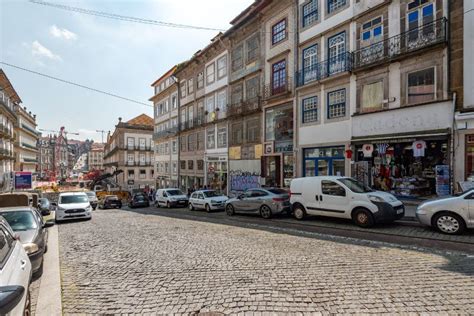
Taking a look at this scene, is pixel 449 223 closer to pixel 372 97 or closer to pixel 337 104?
pixel 372 97

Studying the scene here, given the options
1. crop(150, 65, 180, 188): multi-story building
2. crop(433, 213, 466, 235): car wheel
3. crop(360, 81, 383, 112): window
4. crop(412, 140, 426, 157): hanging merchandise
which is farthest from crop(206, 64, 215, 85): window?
crop(433, 213, 466, 235): car wheel

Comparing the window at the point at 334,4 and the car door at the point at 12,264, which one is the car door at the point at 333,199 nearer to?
the car door at the point at 12,264

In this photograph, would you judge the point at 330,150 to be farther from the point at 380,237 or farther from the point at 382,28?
the point at 380,237

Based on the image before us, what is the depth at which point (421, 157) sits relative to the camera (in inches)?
519

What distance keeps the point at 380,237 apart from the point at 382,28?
452 inches

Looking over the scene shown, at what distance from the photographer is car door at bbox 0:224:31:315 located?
2.90 metres

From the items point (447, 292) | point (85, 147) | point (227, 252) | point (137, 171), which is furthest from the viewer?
point (85, 147)

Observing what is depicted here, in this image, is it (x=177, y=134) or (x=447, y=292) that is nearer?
(x=447, y=292)

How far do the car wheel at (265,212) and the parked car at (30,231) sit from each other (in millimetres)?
8482

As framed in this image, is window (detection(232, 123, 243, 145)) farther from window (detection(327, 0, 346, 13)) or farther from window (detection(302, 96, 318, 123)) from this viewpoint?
window (detection(327, 0, 346, 13))

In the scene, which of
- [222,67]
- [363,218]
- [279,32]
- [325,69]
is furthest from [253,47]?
[363,218]

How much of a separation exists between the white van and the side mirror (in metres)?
9.61

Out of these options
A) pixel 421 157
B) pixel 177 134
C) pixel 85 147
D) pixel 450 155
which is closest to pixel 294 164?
pixel 421 157

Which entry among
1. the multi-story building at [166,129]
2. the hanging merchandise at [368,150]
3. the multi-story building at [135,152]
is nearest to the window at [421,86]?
the hanging merchandise at [368,150]
